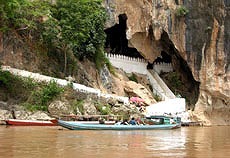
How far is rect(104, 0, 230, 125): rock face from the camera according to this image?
35406mm

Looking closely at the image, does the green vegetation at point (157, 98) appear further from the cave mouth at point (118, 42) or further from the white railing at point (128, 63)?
the cave mouth at point (118, 42)

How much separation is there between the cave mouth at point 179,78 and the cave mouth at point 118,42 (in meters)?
2.82

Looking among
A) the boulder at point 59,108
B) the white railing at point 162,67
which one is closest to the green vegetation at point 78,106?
the boulder at point 59,108

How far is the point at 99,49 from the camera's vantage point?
33.2 m

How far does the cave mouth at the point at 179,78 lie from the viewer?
39.1 meters

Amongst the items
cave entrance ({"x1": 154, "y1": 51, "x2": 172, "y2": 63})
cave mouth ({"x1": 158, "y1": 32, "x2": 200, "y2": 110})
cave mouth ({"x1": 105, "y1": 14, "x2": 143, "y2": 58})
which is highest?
cave mouth ({"x1": 105, "y1": 14, "x2": 143, "y2": 58})

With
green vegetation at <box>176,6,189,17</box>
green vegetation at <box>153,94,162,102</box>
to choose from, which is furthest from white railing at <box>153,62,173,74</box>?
green vegetation at <box>176,6,189,17</box>

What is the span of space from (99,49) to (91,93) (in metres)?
5.41

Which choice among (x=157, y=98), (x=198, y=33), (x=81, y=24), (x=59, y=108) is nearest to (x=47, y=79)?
(x=59, y=108)

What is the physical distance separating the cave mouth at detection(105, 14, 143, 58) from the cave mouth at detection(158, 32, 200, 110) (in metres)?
2.82

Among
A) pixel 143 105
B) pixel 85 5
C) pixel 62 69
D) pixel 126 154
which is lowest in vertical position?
pixel 126 154

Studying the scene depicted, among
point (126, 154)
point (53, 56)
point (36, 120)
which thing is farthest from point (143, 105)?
point (126, 154)

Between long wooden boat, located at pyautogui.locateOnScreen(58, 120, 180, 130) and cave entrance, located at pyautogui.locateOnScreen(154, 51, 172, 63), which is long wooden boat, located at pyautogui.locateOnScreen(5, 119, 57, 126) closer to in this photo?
long wooden boat, located at pyautogui.locateOnScreen(58, 120, 180, 130)

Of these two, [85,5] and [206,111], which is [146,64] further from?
[85,5]
